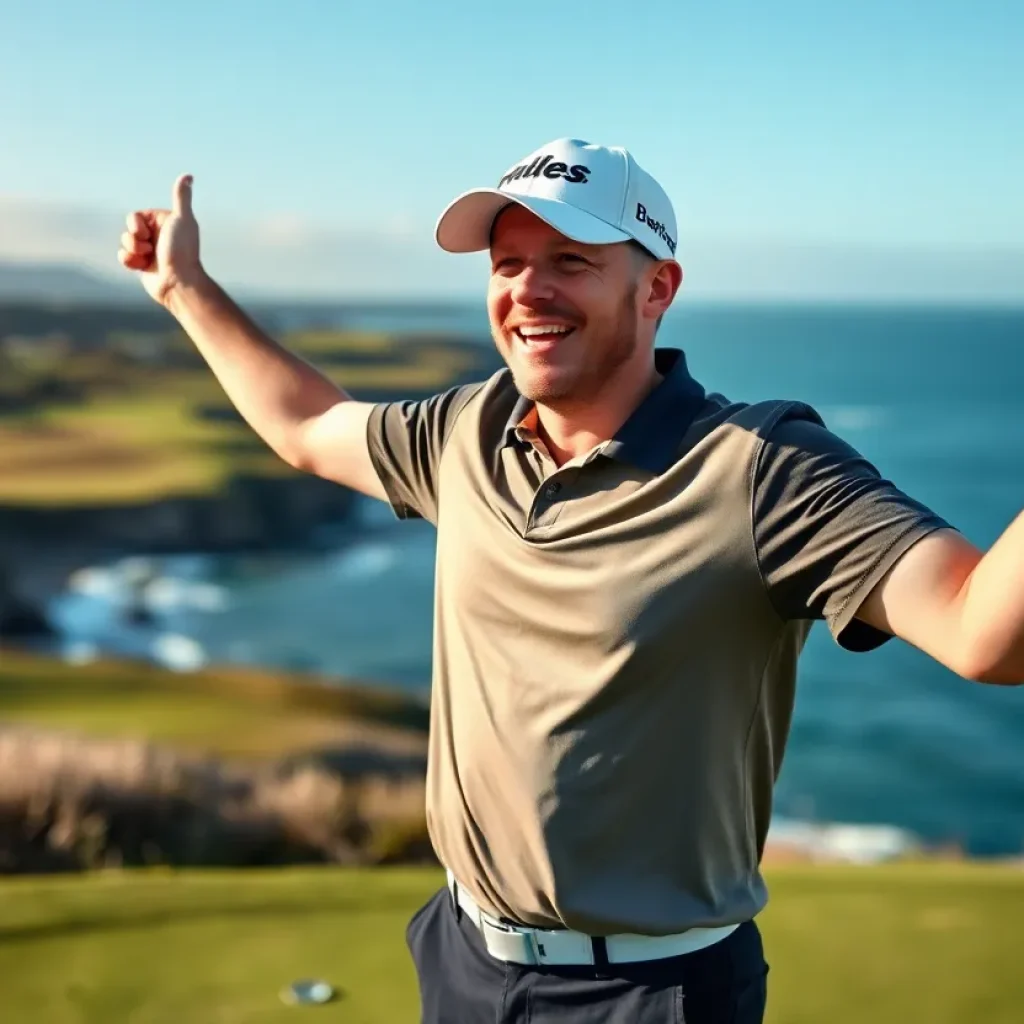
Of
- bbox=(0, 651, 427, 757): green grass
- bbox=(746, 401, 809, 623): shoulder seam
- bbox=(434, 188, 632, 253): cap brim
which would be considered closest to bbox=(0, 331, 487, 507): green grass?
bbox=(0, 651, 427, 757): green grass

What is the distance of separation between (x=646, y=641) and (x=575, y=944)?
384 millimetres

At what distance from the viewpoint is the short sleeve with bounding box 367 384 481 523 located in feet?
5.98

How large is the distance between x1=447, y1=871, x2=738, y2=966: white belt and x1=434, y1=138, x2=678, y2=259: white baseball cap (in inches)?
31.2

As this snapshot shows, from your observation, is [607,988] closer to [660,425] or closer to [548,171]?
[660,425]

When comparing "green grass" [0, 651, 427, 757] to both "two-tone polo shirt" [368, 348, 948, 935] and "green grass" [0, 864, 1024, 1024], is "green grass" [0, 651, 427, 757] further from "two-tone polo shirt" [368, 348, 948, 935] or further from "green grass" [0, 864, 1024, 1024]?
"two-tone polo shirt" [368, 348, 948, 935]

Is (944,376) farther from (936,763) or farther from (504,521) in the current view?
(504,521)

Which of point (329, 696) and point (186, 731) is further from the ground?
point (186, 731)

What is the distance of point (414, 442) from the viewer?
6.05 feet

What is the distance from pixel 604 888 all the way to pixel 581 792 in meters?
0.11

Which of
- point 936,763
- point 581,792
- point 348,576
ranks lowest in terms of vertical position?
point 936,763

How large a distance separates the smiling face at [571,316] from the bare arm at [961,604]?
1.41 ft

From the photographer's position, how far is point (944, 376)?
170 ft

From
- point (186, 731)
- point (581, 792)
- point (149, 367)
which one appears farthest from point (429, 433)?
point (149, 367)

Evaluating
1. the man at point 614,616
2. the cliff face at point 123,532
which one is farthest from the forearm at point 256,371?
the cliff face at point 123,532
